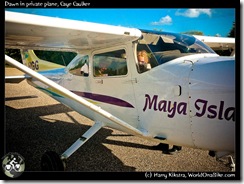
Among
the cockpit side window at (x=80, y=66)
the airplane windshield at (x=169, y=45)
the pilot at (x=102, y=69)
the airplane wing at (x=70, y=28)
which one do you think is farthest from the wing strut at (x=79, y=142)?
the airplane windshield at (x=169, y=45)

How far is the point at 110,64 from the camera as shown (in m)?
3.00

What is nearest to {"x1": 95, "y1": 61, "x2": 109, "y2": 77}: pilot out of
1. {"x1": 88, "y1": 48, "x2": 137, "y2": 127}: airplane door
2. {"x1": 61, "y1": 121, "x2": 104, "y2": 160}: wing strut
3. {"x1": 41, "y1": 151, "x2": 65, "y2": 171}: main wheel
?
{"x1": 88, "y1": 48, "x2": 137, "y2": 127}: airplane door

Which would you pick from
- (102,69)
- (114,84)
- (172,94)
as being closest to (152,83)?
(172,94)

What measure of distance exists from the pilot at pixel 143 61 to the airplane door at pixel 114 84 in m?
0.21

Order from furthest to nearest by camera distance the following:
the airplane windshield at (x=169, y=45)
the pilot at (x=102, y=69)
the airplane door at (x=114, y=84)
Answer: the pilot at (x=102, y=69) → the airplane door at (x=114, y=84) → the airplane windshield at (x=169, y=45)

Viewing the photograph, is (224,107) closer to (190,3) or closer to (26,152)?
(190,3)

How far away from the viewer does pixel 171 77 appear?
2.26 metres

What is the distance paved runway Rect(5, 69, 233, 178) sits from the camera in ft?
10.3

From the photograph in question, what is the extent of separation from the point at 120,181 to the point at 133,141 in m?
1.92

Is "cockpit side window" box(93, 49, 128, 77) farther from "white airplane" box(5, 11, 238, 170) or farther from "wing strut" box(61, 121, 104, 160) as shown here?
"wing strut" box(61, 121, 104, 160)

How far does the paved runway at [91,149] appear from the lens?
3133mm

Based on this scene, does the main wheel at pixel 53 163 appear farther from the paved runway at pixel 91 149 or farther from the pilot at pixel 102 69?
the pilot at pixel 102 69

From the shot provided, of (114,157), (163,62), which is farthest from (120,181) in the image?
(163,62)

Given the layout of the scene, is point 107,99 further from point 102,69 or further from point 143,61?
point 143,61
